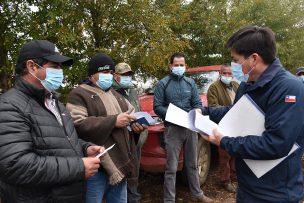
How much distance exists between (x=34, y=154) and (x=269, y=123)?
1472 millimetres

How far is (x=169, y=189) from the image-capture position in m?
4.51

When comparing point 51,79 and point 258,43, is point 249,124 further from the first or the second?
point 51,79

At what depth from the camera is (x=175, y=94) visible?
468 cm

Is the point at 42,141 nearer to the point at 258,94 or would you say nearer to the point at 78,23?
the point at 258,94

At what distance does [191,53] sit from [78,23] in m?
6.09

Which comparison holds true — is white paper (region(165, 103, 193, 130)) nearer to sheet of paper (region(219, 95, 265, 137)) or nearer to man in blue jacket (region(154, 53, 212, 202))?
sheet of paper (region(219, 95, 265, 137))

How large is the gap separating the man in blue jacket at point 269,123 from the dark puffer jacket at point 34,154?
3.44ft

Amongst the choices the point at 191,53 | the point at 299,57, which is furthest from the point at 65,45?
the point at 299,57

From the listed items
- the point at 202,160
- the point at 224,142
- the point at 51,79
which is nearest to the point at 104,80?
the point at 51,79

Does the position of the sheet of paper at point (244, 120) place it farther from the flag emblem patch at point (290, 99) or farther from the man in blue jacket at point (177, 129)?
the man in blue jacket at point (177, 129)

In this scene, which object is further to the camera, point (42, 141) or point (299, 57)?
point (299, 57)

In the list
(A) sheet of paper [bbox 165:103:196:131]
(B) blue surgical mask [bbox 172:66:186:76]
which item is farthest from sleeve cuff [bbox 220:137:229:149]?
(B) blue surgical mask [bbox 172:66:186:76]

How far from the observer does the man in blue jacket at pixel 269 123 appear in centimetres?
201

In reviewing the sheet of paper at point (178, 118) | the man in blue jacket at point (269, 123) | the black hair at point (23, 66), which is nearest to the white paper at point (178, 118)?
the sheet of paper at point (178, 118)
